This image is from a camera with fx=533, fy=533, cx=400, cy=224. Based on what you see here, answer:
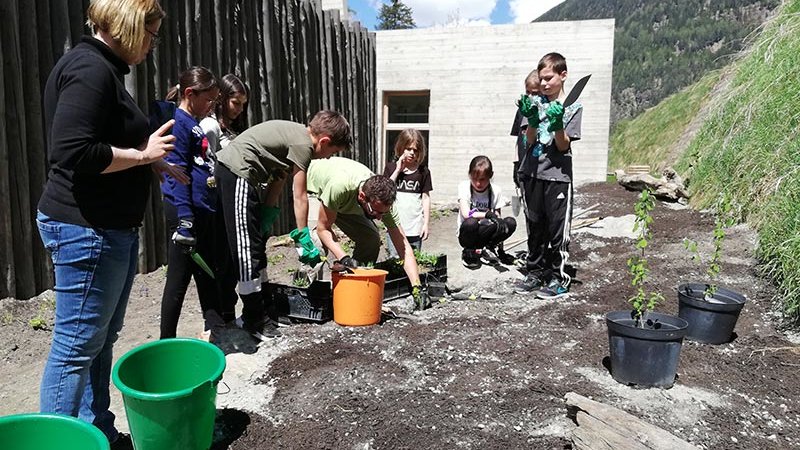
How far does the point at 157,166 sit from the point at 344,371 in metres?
1.41

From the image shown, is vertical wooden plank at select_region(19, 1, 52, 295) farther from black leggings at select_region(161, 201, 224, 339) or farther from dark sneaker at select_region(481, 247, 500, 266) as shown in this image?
dark sneaker at select_region(481, 247, 500, 266)

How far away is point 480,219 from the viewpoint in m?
5.18

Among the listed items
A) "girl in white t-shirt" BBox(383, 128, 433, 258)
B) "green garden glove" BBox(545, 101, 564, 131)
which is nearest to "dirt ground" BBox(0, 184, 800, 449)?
"girl in white t-shirt" BBox(383, 128, 433, 258)

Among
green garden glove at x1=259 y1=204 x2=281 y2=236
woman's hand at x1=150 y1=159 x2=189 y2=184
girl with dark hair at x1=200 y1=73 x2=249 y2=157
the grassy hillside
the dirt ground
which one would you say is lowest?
the dirt ground

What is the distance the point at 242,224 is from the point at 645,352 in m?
2.23

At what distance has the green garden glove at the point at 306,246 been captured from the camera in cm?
338

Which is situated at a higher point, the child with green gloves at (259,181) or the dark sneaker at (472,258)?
the child with green gloves at (259,181)

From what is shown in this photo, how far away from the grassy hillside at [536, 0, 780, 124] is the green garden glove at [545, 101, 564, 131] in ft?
151

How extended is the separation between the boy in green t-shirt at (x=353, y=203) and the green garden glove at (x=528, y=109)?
46.4 inches

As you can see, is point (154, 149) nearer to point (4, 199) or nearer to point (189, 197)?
point (189, 197)

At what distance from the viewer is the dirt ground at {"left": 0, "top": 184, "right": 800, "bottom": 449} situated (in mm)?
2281

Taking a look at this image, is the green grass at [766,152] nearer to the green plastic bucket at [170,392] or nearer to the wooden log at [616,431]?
the wooden log at [616,431]

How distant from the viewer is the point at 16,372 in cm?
311

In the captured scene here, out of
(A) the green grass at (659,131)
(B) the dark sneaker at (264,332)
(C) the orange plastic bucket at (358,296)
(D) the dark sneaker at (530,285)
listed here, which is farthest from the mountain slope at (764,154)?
(B) the dark sneaker at (264,332)
